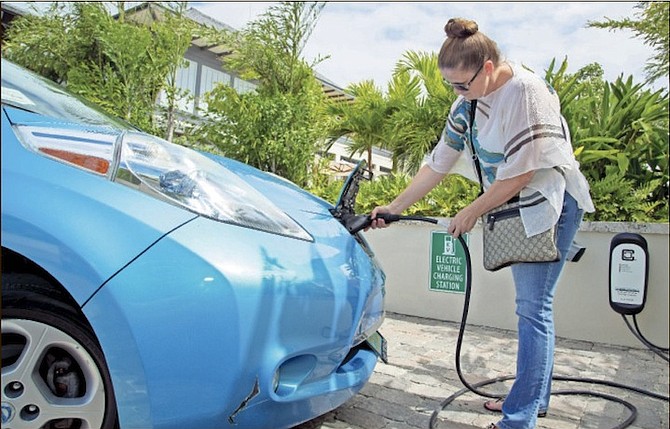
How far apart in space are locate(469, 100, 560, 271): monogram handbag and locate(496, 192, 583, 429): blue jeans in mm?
67

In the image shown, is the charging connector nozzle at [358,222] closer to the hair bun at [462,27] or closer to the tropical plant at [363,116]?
the hair bun at [462,27]

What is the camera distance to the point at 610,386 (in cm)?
265

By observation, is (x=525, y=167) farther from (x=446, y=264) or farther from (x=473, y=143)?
(x=446, y=264)

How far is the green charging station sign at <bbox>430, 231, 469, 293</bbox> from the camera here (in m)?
4.36

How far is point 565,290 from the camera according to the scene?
3854mm

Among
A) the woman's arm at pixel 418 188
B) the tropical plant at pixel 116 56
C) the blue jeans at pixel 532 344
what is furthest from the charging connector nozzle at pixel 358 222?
the tropical plant at pixel 116 56

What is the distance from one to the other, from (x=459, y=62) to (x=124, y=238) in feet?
4.23

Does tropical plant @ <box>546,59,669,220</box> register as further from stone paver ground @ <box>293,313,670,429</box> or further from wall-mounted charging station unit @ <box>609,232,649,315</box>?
stone paver ground @ <box>293,313,670,429</box>

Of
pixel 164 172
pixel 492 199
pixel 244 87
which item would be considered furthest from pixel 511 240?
pixel 244 87

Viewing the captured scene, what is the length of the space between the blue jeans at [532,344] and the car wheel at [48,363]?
1376 millimetres

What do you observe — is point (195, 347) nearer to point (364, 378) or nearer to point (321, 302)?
point (321, 302)

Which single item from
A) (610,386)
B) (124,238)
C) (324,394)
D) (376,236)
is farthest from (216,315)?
(376,236)

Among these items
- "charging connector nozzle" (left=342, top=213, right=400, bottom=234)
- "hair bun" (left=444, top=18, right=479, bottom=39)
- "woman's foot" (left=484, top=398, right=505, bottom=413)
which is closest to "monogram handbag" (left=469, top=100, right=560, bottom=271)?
"hair bun" (left=444, top=18, right=479, bottom=39)

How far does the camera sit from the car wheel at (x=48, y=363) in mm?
1396
